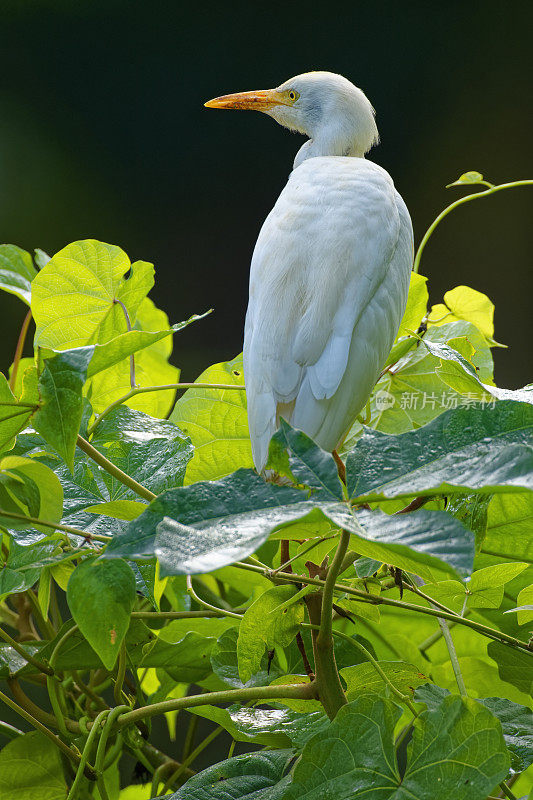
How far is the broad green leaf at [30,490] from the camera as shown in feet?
0.81

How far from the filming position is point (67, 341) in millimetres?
476

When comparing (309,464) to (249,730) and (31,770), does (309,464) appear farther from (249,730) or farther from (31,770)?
(31,770)

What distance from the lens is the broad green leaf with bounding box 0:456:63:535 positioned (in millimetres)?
246

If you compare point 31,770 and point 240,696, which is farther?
point 31,770

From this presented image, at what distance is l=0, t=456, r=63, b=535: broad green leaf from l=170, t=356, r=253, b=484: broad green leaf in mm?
192

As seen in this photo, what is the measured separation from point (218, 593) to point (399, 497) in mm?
325

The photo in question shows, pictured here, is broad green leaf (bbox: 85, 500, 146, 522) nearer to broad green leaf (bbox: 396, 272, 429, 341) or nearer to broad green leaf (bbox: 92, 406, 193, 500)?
broad green leaf (bbox: 92, 406, 193, 500)

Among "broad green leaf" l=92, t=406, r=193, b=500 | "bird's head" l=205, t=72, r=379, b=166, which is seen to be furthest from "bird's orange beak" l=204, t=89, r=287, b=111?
"broad green leaf" l=92, t=406, r=193, b=500

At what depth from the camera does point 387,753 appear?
0.82 feet

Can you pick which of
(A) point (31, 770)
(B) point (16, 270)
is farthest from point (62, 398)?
(B) point (16, 270)

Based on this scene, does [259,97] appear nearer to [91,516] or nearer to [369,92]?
[91,516]

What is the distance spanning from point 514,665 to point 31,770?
0.24m

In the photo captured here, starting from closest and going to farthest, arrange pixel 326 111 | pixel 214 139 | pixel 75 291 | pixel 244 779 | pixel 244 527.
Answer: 1. pixel 244 527
2. pixel 244 779
3. pixel 75 291
4. pixel 326 111
5. pixel 214 139

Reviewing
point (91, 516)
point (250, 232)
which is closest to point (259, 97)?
point (91, 516)
